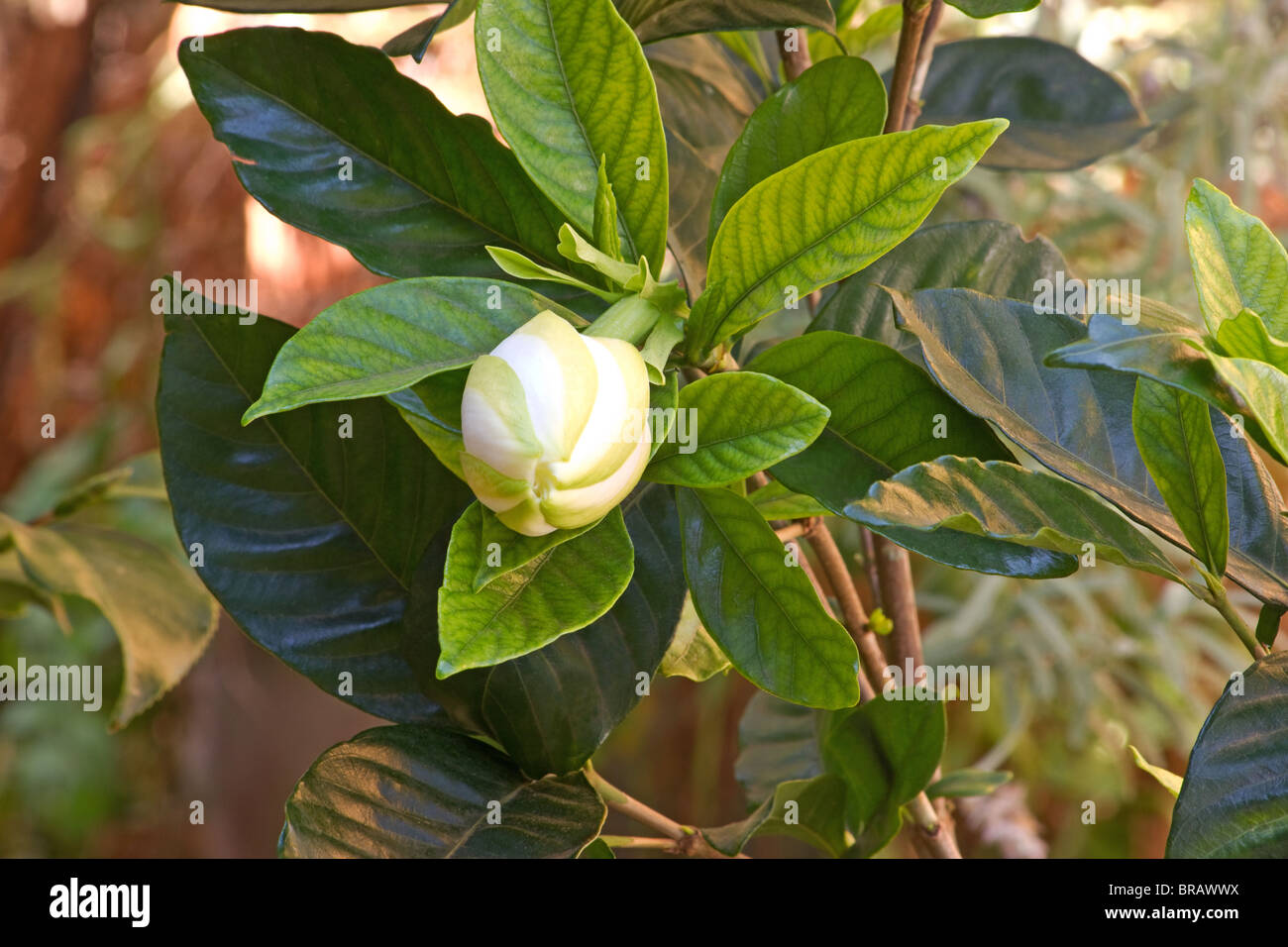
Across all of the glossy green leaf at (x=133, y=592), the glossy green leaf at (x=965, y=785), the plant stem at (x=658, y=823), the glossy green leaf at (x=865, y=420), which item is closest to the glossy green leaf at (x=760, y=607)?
the glossy green leaf at (x=865, y=420)

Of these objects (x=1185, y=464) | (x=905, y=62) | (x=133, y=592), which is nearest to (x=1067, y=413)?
(x=1185, y=464)

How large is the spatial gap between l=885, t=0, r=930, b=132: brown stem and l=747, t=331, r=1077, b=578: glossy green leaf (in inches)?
4.4

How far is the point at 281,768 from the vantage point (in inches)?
85.1

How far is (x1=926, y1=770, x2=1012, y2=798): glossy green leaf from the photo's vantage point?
1.61ft

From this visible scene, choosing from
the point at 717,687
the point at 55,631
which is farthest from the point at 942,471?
the point at 55,631

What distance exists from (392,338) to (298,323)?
1.70 metres

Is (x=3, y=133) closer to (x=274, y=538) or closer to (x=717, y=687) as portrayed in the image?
(x=717, y=687)

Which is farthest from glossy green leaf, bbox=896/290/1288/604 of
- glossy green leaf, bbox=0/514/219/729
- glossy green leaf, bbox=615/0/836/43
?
glossy green leaf, bbox=0/514/219/729

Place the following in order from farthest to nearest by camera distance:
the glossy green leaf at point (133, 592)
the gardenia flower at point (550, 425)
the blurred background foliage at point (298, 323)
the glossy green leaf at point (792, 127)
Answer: the blurred background foliage at point (298, 323), the glossy green leaf at point (133, 592), the glossy green leaf at point (792, 127), the gardenia flower at point (550, 425)

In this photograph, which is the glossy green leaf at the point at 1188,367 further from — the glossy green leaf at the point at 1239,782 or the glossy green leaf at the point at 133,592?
the glossy green leaf at the point at 133,592

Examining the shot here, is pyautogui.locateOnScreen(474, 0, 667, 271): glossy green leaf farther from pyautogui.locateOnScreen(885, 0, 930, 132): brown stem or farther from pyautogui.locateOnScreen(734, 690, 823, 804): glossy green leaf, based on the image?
pyautogui.locateOnScreen(734, 690, 823, 804): glossy green leaf

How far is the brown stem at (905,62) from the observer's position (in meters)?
0.36

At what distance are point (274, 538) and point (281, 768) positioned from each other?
1.99 metres

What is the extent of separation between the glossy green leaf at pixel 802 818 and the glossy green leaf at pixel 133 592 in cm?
31
